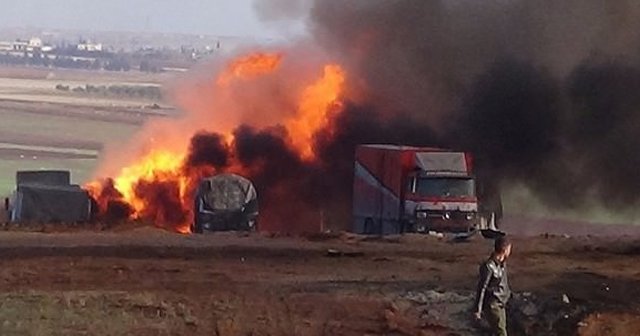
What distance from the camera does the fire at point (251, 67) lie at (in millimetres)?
60719

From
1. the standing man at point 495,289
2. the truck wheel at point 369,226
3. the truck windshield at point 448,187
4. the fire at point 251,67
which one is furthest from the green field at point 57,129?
the standing man at point 495,289

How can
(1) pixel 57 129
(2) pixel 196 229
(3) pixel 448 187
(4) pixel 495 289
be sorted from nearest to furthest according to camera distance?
(4) pixel 495 289
(3) pixel 448 187
(2) pixel 196 229
(1) pixel 57 129

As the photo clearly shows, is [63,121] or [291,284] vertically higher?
[63,121]

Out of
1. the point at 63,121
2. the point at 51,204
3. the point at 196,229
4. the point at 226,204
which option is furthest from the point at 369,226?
the point at 63,121

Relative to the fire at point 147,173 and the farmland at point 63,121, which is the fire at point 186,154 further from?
the farmland at point 63,121

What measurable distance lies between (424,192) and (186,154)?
1420 cm

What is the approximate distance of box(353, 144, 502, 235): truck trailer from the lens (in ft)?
147

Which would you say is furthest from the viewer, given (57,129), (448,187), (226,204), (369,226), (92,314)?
(57,129)

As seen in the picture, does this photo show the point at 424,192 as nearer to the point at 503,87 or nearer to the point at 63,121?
the point at 503,87

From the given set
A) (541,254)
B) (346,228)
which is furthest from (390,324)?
(346,228)

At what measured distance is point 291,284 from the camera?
30.6m

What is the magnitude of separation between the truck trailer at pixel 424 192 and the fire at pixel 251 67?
13.7 meters

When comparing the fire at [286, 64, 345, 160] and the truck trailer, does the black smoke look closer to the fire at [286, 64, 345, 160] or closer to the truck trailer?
the fire at [286, 64, 345, 160]

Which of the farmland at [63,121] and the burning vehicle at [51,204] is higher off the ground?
the farmland at [63,121]
